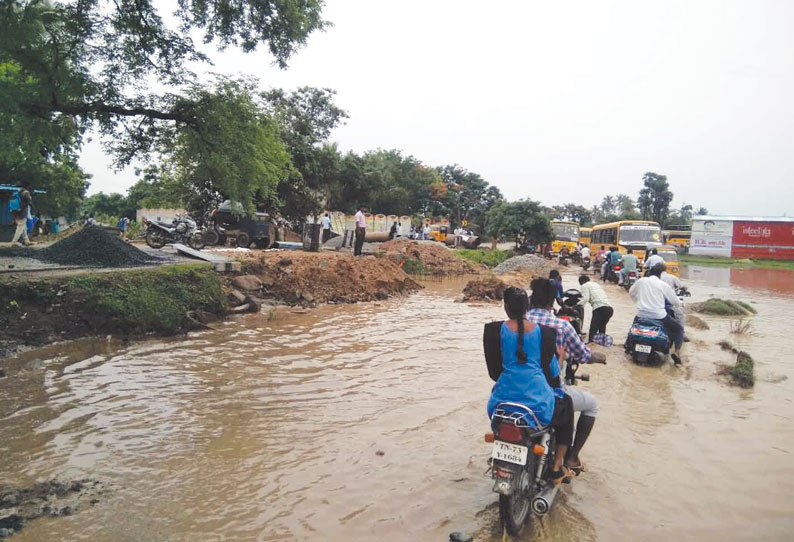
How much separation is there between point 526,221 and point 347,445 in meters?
31.8

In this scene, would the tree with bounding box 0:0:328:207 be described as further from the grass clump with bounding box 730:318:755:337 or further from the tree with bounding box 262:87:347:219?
the tree with bounding box 262:87:347:219

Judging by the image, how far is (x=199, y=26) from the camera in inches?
428

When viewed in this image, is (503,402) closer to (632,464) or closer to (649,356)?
(632,464)

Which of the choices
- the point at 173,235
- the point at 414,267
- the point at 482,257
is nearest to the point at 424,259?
the point at 414,267

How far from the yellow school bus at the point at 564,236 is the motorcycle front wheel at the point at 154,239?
90.8 feet

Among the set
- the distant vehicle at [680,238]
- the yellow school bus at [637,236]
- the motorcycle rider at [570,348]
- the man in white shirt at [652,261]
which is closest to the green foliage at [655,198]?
the distant vehicle at [680,238]

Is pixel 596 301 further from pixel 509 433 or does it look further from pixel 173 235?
pixel 173 235

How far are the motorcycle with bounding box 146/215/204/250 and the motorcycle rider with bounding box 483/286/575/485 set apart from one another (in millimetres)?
16382

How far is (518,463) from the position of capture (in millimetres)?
3270

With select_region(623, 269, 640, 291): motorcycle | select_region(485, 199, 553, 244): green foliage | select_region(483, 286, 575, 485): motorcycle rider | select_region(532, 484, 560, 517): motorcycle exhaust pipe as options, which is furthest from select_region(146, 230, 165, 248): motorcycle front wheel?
select_region(485, 199, 553, 244): green foliage

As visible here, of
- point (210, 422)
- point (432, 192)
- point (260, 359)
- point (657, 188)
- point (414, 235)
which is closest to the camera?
point (210, 422)

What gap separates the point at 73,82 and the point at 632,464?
1099cm

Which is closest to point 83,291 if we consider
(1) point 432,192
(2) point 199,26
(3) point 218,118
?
(3) point 218,118

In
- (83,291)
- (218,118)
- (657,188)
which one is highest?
(657,188)
